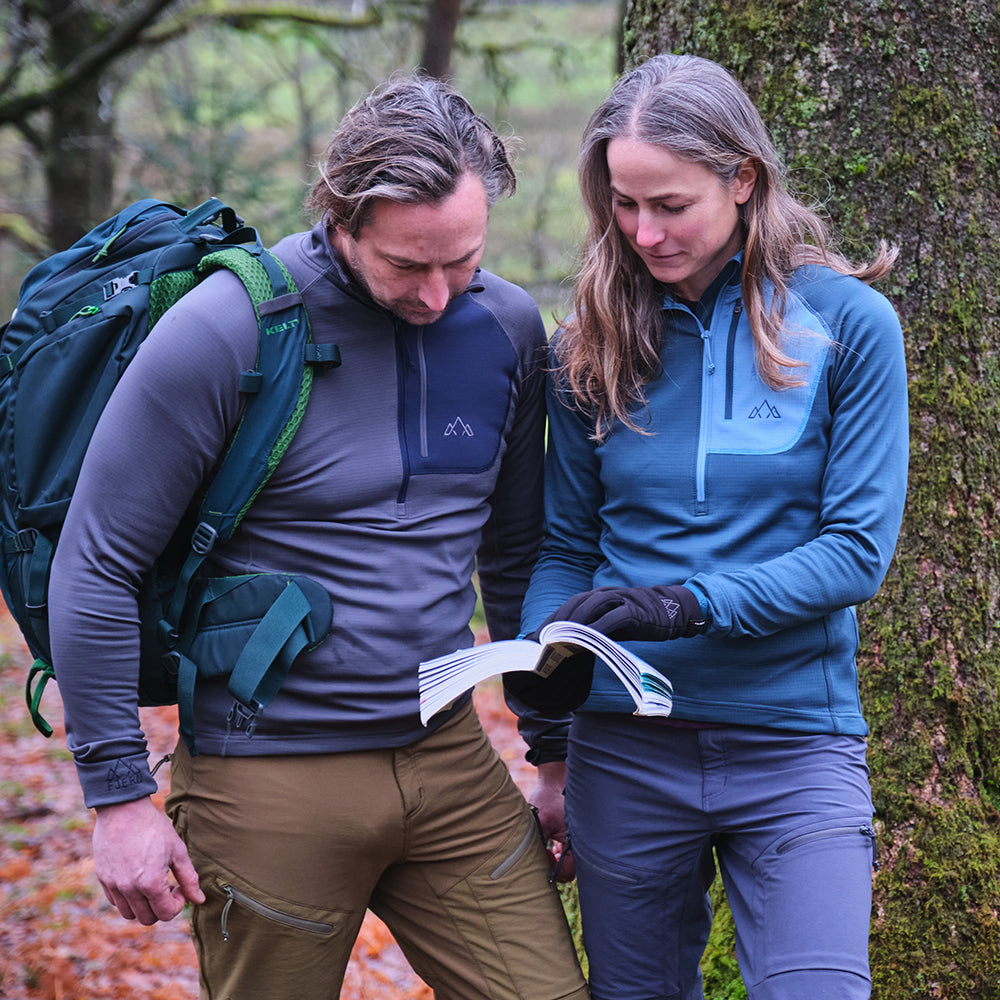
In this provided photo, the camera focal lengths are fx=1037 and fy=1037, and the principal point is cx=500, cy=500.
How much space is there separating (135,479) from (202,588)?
1.00 ft

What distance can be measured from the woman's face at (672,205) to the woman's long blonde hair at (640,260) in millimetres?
25

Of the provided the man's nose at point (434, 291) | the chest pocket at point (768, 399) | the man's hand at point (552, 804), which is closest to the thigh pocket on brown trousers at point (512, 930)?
the man's hand at point (552, 804)

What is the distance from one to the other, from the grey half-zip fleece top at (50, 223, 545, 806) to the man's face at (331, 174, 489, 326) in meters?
0.07

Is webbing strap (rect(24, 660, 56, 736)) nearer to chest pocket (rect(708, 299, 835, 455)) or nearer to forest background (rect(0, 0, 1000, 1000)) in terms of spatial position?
chest pocket (rect(708, 299, 835, 455))

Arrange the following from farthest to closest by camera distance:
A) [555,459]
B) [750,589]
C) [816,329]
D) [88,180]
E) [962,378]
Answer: [88,180], [962,378], [555,459], [816,329], [750,589]

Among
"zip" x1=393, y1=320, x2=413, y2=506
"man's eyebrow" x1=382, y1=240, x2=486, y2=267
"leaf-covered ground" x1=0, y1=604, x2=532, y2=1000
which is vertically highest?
"man's eyebrow" x1=382, y1=240, x2=486, y2=267

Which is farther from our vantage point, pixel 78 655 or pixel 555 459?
pixel 555 459

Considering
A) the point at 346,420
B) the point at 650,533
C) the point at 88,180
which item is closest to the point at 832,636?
the point at 650,533

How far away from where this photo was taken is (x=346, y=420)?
2.18m

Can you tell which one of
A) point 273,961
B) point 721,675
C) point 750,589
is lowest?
point 273,961

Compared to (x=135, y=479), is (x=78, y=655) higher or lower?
lower

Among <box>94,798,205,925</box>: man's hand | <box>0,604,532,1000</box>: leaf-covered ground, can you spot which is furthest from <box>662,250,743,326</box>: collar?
<box>0,604,532,1000</box>: leaf-covered ground

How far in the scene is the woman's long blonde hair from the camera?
2.09 metres

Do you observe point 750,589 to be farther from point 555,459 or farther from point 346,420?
point 346,420
